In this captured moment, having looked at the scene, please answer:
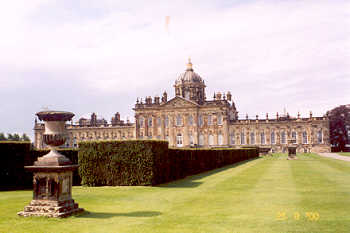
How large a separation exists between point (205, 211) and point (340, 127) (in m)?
72.8

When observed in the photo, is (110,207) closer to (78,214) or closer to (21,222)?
(78,214)

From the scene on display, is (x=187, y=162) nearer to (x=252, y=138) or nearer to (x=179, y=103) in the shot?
(x=179, y=103)

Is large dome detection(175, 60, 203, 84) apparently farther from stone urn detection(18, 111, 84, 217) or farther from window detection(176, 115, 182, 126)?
stone urn detection(18, 111, 84, 217)

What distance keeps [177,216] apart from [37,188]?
147 inches

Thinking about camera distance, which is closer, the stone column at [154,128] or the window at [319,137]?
the window at [319,137]

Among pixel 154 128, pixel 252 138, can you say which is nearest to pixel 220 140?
pixel 252 138

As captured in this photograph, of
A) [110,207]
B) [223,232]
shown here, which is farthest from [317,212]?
[110,207]

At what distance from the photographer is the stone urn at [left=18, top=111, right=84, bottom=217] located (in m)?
9.23

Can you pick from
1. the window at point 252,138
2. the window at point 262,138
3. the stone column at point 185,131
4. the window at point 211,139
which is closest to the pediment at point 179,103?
the stone column at point 185,131

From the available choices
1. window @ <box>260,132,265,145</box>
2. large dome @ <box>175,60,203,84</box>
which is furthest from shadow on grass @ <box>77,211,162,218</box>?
large dome @ <box>175,60,203,84</box>

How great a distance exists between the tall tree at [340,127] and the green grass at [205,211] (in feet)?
215

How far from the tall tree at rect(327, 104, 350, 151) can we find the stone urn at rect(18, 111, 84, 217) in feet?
241

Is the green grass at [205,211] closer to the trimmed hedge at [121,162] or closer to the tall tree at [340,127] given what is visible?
the trimmed hedge at [121,162]

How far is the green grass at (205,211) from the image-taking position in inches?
311
